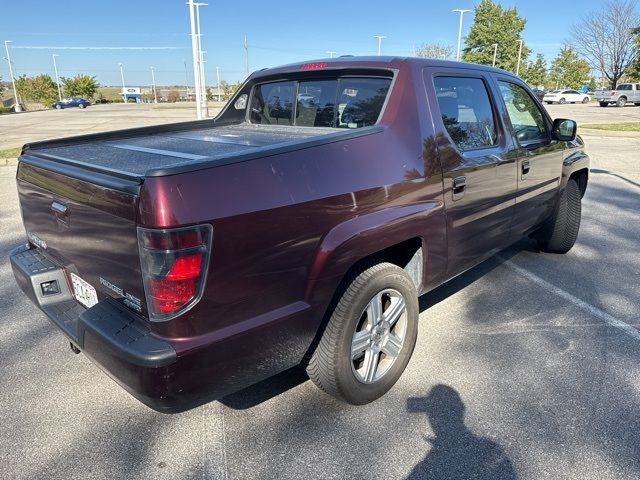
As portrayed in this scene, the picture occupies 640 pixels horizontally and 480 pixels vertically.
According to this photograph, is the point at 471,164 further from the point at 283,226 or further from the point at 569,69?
the point at 569,69

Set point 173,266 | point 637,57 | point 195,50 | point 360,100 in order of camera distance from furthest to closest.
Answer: point 637,57 < point 195,50 < point 360,100 < point 173,266

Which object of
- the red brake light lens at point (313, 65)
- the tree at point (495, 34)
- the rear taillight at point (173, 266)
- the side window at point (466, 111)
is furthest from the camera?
the tree at point (495, 34)

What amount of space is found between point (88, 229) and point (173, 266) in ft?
2.07

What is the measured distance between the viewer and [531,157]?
155 inches

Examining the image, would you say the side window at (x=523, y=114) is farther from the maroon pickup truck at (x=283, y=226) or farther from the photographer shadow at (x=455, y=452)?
the photographer shadow at (x=455, y=452)

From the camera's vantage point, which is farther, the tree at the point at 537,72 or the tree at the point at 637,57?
the tree at the point at 537,72

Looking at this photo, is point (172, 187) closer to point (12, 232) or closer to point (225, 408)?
point (225, 408)

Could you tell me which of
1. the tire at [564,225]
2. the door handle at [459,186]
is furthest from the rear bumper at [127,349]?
the tire at [564,225]

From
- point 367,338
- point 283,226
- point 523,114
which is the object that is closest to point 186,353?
point 283,226

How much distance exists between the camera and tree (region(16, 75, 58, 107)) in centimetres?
7131

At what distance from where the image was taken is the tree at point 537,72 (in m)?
67.1

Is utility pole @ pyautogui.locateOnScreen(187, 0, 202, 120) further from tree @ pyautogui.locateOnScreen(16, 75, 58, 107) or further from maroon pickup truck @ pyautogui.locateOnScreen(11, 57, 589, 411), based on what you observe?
tree @ pyautogui.locateOnScreen(16, 75, 58, 107)

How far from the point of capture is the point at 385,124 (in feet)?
9.02

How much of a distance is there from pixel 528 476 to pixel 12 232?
240 inches
